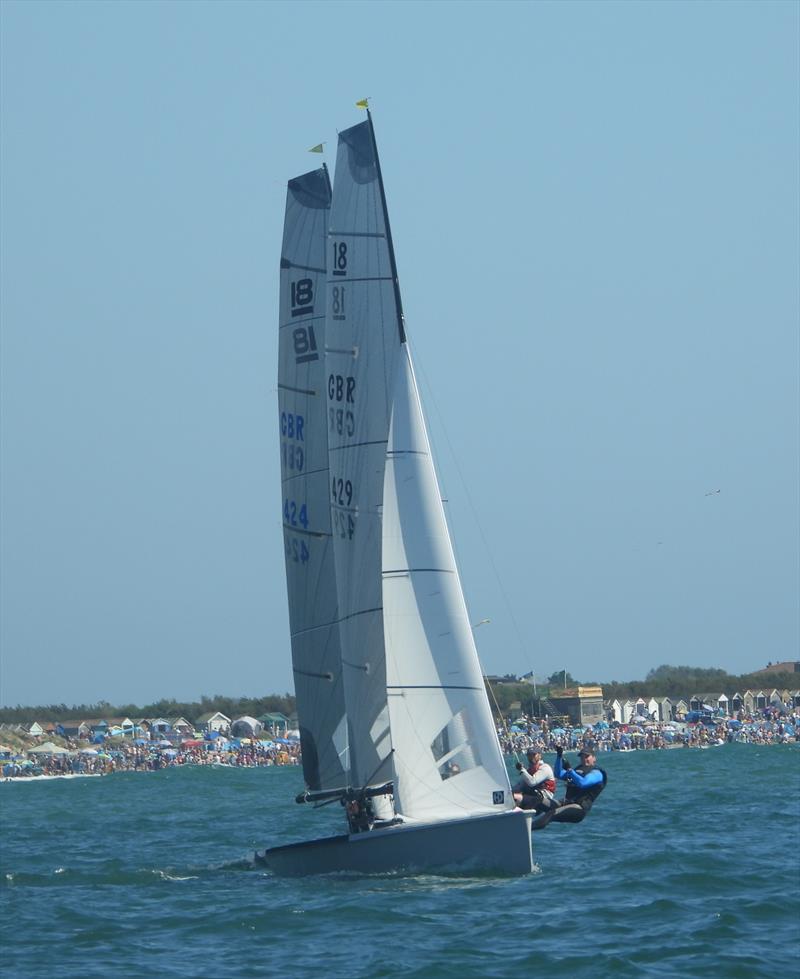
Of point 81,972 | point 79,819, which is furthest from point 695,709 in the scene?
point 81,972

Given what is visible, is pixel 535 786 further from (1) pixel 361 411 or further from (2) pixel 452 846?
(1) pixel 361 411

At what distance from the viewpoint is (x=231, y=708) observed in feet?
393

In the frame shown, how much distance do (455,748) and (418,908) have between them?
2629mm

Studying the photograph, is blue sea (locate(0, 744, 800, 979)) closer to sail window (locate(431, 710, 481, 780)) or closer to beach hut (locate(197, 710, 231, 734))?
sail window (locate(431, 710, 481, 780))

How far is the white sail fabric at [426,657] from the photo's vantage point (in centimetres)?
2169

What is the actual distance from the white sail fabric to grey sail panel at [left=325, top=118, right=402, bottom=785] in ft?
2.81

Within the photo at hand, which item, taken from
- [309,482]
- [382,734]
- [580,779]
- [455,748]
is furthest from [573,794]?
[309,482]

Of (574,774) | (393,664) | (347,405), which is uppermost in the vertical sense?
(347,405)

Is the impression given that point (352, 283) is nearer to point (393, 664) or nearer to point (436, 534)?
point (436, 534)

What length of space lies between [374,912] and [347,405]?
23.5 feet

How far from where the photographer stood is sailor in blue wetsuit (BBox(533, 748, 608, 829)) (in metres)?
21.8

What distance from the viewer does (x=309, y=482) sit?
26047 millimetres

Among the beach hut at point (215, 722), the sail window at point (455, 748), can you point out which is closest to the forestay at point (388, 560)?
the sail window at point (455, 748)

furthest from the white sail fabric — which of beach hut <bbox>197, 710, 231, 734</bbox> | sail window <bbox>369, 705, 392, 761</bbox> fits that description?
beach hut <bbox>197, 710, 231, 734</bbox>
